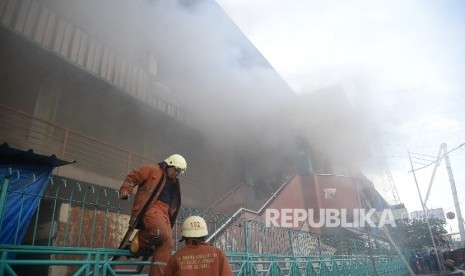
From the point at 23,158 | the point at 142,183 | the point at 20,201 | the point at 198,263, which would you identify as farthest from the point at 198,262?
the point at 23,158

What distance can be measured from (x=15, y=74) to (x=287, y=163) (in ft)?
40.5

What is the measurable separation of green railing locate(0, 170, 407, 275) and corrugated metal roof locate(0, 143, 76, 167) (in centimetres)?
36

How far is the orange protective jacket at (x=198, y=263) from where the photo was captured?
2682mm

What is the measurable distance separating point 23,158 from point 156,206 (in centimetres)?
338

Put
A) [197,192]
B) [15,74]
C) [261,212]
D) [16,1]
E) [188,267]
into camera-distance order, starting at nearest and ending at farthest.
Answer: [188,267]
[16,1]
[15,74]
[261,212]
[197,192]

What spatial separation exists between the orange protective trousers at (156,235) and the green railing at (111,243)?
44cm

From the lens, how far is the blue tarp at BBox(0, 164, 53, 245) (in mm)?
4797

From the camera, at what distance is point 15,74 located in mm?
8461

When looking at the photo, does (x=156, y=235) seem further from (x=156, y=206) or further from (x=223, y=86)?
(x=223, y=86)

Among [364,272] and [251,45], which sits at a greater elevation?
[251,45]

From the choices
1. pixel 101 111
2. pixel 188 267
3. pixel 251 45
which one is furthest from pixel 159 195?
pixel 251 45

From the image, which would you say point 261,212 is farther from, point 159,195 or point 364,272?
point 159,195

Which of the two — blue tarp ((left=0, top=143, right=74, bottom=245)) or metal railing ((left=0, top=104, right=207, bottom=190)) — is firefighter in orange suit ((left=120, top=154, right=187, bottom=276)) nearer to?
blue tarp ((left=0, top=143, right=74, bottom=245))

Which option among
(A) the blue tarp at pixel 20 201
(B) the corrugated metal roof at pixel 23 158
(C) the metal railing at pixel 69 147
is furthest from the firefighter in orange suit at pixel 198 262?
(C) the metal railing at pixel 69 147
